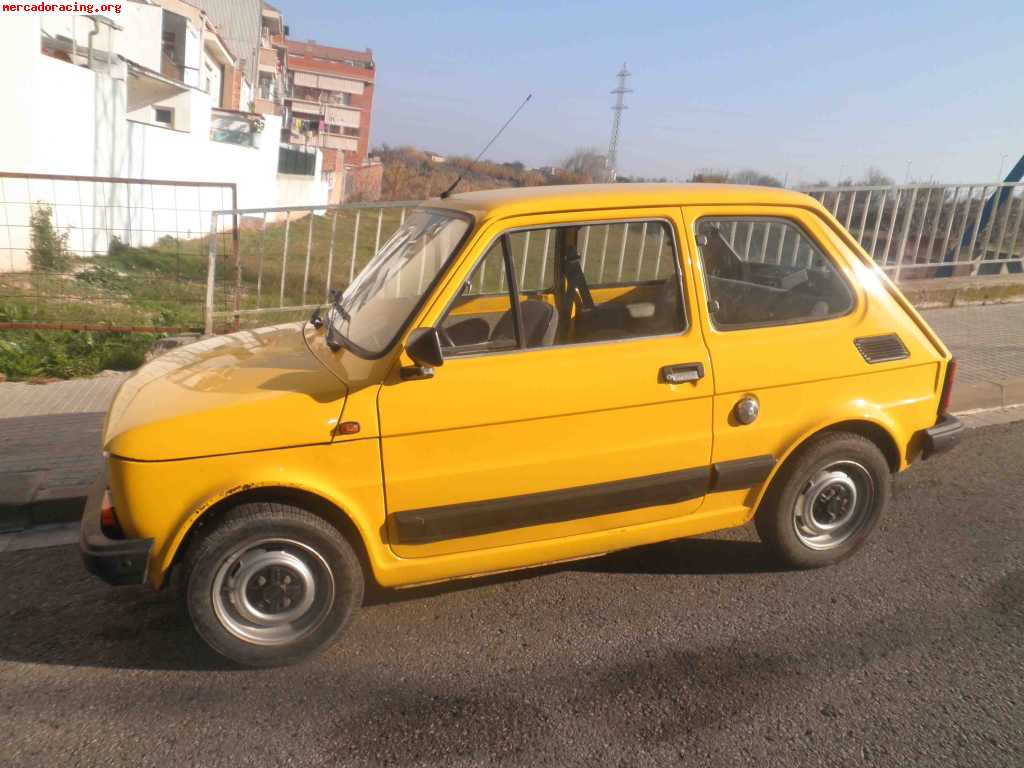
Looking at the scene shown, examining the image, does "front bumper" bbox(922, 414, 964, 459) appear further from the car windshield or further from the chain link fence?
the chain link fence

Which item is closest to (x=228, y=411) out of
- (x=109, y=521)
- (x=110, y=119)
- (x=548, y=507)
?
(x=109, y=521)

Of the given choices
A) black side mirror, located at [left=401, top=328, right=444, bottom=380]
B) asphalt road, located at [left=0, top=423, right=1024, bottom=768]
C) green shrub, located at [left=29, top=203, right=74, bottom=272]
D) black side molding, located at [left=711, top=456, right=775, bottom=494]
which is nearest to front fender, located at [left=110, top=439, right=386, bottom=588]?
black side mirror, located at [left=401, top=328, right=444, bottom=380]

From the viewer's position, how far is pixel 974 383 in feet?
22.6

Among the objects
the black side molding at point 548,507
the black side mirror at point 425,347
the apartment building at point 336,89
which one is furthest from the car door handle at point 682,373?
the apartment building at point 336,89

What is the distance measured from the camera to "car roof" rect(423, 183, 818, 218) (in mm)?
3561

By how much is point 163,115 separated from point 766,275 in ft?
76.0

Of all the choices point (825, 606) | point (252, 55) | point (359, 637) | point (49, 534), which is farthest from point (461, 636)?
point (252, 55)

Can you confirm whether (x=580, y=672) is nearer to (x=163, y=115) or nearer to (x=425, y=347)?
(x=425, y=347)

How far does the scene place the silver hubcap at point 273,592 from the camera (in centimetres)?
324

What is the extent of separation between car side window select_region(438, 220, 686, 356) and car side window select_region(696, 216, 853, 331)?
0.21 metres

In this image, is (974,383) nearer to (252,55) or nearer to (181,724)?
(181,724)

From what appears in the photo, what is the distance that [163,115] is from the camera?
23.3 m

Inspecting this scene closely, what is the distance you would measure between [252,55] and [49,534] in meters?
54.2

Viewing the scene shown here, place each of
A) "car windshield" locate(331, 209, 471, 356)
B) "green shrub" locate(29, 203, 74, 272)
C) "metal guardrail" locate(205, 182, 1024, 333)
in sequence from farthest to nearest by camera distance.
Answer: "green shrub" locate(29, 203, 74, 272) < "metal guardrail" locate(205, 182, 1024, 333) < "car windshield" locate(331, 209, 471, 356)
